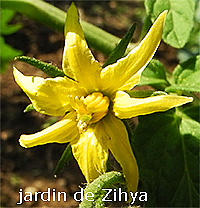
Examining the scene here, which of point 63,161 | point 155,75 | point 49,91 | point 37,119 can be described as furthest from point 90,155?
point 37,119

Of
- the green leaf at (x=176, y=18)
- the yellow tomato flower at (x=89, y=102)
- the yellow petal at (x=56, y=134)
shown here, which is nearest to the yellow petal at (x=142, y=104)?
the yellow tomato flower at (x=89, y=102)

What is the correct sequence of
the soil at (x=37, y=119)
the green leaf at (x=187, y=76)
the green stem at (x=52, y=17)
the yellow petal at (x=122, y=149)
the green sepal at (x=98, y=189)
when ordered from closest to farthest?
1. the green sepal at (x=98, y=189)
2. the yellow petal at (x=122, y=149)
3. the green leaf at (x=187, y=76)
4. the green stem at (x=52, y=17)
5. the soil at (x=37, y=119)

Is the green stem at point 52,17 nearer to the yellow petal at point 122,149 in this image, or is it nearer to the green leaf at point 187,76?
the green leaf at point 187,76

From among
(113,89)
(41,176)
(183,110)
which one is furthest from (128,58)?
(41,176)

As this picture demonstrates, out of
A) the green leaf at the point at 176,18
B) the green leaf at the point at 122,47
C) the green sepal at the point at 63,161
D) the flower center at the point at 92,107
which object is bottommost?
the green sepal at the point at 63,161

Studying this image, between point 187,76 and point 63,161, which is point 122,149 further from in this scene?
point 187,76

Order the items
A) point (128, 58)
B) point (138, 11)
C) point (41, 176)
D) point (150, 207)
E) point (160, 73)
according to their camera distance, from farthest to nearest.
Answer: point (138, 11) < point (41, 176) < point (160, 73) < point (150, 207) < point (128, 58)

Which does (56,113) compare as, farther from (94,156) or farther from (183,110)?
(183,110)

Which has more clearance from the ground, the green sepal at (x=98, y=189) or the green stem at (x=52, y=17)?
the green stem at (x=52, y=17)
